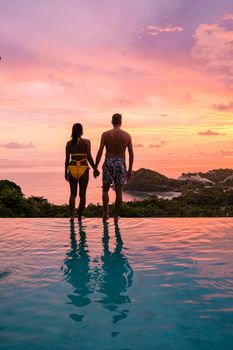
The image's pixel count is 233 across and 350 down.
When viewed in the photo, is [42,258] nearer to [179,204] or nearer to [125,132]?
[125,132]

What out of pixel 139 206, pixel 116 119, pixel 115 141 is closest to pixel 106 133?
pixel 115 141

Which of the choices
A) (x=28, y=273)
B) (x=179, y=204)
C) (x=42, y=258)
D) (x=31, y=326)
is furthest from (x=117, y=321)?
(x=179, y=204)

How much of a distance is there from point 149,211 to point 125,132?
19.7 feet

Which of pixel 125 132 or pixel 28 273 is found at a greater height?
pixel 125 132

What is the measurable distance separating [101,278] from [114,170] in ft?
10.9

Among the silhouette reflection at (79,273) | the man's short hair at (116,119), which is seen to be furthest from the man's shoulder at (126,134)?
the silhouette reflection at (79,273)

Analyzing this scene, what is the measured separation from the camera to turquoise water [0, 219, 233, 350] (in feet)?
9.05

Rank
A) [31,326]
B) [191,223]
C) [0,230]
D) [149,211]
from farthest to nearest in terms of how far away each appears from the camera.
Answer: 1. [149,211]
2. [191,223]
3. [0,230]
4. [31,326]

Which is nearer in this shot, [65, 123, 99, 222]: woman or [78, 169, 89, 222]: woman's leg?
[65, 123, 99, 222]: woman

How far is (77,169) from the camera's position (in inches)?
290

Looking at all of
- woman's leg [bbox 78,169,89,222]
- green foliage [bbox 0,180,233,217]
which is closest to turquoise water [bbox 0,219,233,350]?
woman's leg [bbox 78,169,89,222]

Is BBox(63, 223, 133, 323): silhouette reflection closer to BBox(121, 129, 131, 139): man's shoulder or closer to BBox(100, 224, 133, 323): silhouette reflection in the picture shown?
BBox(100, 224, 133, 323): silhouette reflection

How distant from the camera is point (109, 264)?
461 centimetres

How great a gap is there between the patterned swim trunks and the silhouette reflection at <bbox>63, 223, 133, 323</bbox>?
1.72m
